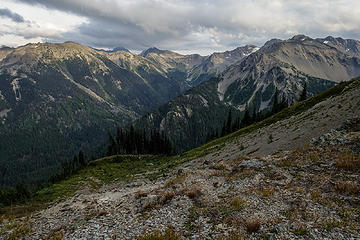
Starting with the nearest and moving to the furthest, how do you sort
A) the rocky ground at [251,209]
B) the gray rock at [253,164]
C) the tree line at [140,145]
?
the rocky ground at [251,209], the gray rock at [253,164], the tree line at [140,145]

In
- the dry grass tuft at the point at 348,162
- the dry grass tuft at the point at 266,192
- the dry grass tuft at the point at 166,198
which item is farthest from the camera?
the dry grass tuft at the point at 166,198

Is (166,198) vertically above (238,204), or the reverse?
(238,204)

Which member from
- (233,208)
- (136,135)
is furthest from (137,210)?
(136,135)

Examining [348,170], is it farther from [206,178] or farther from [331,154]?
[206,178]

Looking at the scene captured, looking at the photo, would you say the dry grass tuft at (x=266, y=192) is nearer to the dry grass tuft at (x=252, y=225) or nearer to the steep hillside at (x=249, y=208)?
the steep hillside at (x=249, y=208)

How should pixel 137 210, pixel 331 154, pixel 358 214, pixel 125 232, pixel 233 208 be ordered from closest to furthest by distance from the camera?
pixel 358 214 < pixel 125 232 < pixel 233 208 < pixel 137 210 < pixel 331 154

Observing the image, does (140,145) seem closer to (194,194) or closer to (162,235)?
(194,194)

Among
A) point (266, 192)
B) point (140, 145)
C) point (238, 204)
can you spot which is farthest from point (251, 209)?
point (140, 145)

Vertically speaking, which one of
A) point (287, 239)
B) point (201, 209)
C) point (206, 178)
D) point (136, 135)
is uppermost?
point (287, 239)

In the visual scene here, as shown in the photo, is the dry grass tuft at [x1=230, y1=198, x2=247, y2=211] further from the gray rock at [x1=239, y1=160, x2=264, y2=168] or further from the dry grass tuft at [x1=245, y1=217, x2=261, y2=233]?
the gray rock at [x1=239, y1=160, x2=264, y2=168]

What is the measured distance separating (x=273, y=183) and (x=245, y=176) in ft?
10.3

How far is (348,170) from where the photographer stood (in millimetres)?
15125

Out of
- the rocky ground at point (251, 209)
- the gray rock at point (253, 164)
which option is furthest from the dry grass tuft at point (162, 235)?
the gray rock at point (253, 164)

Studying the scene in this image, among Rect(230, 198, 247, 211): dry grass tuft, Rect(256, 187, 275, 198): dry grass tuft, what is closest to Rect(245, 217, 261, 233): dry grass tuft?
Rect(230, 198, 247, 211): dry grass tuft
